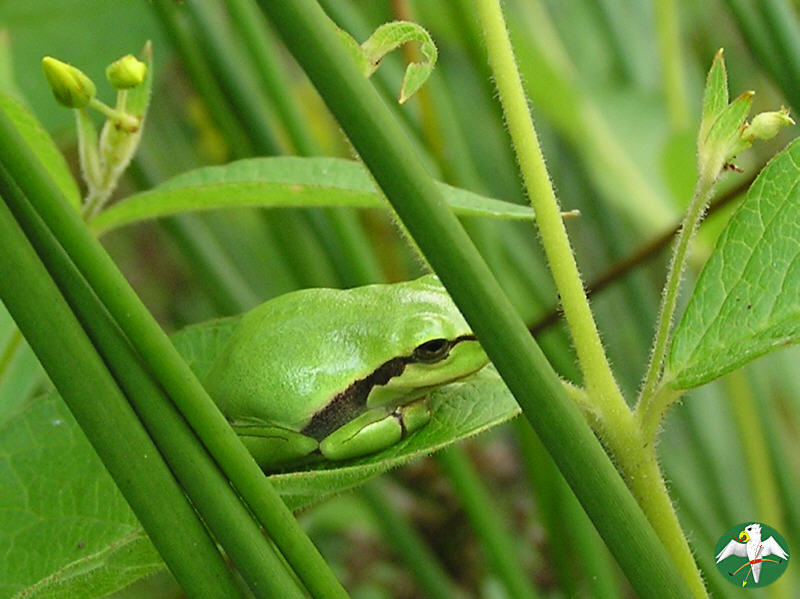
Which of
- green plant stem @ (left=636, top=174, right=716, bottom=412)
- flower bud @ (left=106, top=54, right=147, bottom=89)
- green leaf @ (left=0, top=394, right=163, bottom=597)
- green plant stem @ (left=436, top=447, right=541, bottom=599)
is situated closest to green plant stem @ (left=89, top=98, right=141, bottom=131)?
flower bud @ (left=106, top=54, right=147, bottom=89)

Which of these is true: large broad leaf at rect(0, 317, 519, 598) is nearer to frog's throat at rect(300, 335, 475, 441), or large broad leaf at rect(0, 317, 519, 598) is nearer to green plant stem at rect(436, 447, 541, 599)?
Answer: frog's throat at rect(300, 335, 475, 441)

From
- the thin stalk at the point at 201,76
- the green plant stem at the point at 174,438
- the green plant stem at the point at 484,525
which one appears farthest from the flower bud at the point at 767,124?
the thin stalk at the point at 201,76

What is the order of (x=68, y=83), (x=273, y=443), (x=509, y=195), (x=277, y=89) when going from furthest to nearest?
(x=509, y=195), (x=277, y=89), (x=273, y=443), (x=68, y=83)

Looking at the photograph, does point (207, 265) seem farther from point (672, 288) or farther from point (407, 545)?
point (672, 288)

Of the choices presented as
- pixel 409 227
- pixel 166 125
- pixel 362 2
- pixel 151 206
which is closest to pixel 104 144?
pixel 151 206

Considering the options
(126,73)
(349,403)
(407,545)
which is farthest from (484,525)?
(126,73)
